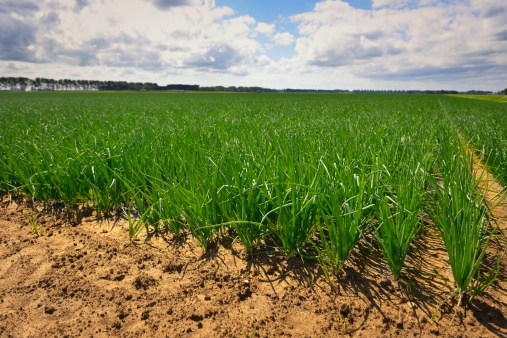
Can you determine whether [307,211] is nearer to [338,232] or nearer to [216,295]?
[338,232]

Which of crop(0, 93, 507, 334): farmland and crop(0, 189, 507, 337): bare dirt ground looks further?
crop(0, 93, 507, 334): farmland

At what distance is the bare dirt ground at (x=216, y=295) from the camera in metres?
1.55

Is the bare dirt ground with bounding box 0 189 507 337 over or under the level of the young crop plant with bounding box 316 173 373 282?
under

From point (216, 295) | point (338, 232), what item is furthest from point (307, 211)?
point (216, 295)

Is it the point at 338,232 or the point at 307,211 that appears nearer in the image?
the point at 338,232

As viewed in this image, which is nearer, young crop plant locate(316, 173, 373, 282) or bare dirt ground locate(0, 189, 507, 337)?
bare dirt ground locate(0, 189, 507, 337)

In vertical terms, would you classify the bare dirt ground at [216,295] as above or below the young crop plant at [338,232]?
below

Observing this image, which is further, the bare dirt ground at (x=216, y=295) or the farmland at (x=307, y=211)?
the farmland at (x=307, y=211)

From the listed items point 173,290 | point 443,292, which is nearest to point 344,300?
point 443,292

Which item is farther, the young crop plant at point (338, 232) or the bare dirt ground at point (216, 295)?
the young crop plant at point (338, 232)

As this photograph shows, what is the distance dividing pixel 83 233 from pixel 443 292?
8.75 feet

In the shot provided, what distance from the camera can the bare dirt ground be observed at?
61.2 inches

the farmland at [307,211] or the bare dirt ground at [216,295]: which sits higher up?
the farmland at [307,211]

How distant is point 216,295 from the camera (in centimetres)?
180
